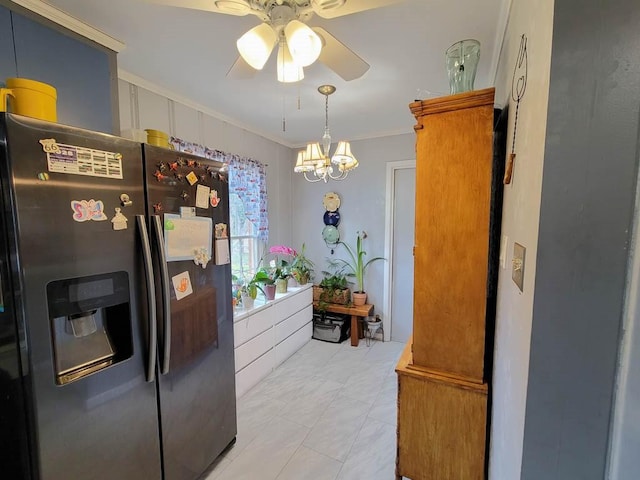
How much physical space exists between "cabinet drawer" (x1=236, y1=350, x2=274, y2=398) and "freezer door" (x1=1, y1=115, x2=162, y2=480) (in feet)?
3.46

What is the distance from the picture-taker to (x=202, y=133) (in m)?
2.67

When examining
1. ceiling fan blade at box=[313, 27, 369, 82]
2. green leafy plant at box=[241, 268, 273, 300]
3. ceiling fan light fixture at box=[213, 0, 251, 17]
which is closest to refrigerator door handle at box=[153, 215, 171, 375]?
ceiling fan light fixture at box=[213, 0, 251, 17]

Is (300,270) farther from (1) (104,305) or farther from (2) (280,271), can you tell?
(1) (104,305)

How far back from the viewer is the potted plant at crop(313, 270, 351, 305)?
3615 mm

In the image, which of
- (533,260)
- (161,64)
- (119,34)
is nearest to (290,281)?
(161,64)

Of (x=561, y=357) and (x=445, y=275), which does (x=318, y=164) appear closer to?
(x=445, y=275)

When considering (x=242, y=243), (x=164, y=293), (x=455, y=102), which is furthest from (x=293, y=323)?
(x=455, y=102)

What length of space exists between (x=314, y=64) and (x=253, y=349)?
→ 226 cm

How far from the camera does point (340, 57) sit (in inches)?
48.1

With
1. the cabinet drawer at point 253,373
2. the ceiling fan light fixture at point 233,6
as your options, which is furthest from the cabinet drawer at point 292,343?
the ceiling fan light fixture at point 233,6

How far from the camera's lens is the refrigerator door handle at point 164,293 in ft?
4.31

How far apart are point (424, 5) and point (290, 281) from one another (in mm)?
2728

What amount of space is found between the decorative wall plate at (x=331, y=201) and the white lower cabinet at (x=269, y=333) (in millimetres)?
1049

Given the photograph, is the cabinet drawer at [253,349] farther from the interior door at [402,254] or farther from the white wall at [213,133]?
the interior door at [402,254]
